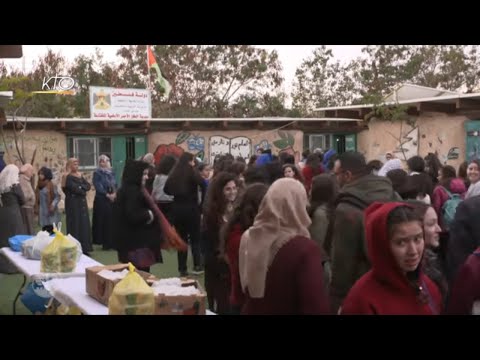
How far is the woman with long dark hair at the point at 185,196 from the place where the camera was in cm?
1029

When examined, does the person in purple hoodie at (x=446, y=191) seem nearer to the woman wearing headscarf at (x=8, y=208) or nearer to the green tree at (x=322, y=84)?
the woman wearing headscarf at (x=8, y=208)

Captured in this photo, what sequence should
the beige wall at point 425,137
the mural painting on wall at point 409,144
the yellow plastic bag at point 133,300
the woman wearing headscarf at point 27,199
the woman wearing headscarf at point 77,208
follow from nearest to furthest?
the yellow plastic bag at point 133,300, the woman wearing headscarf at point 27,199, the woman wearing headscarf at point 77,208, the beige wall at point 425,137, the mural painting on wall at point 409,144

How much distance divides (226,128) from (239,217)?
20888mm

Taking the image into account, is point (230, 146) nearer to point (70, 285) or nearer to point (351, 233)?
point (70, 285)

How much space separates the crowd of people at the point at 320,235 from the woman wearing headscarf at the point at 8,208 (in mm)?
14

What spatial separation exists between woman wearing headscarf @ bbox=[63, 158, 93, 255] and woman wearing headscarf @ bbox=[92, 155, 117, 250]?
69cm

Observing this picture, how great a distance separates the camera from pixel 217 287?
6590 mm

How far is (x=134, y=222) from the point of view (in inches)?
307

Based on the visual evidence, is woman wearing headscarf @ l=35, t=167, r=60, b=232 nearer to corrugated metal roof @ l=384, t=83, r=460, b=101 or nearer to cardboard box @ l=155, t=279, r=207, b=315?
cardboard box @ l=155, t=279, r=207, b=315

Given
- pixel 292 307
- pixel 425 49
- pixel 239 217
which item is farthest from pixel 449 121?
pixel 425 49

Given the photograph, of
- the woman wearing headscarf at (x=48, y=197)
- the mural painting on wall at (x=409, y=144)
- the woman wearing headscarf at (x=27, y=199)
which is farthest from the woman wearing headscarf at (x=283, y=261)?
the mural painting on wall at (x=409, y=144)
